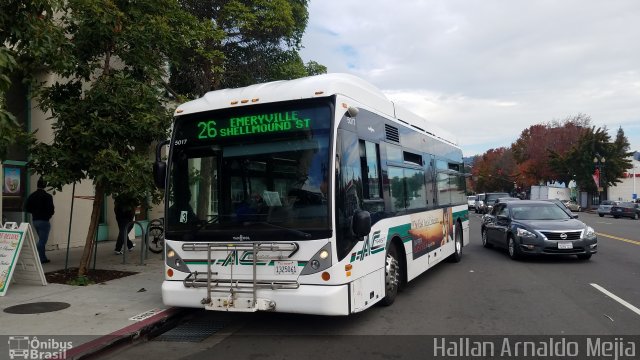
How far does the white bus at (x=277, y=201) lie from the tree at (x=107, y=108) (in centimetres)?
225

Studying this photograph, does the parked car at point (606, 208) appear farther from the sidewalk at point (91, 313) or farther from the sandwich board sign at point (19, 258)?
the sandwich board sign at point (19, 258)

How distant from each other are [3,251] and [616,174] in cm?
6345

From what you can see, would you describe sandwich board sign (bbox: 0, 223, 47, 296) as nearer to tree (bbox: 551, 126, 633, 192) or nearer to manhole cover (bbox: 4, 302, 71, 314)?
manhole cover (bbox: 4, 302, 71, 314)

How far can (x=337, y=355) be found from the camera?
17.9 ft

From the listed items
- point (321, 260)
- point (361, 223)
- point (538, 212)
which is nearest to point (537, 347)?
point (361, 223)

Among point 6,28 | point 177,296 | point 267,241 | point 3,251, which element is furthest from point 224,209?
point 3,251

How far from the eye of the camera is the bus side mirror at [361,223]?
5887mm

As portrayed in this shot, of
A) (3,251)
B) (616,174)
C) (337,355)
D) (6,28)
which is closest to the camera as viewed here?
(337,355)

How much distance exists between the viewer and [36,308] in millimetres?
7262

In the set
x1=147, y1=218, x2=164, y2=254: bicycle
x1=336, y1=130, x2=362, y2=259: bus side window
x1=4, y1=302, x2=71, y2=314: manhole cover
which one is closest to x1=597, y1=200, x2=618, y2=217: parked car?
x1=147, y1=218, x2=164, y2=254: bicycle

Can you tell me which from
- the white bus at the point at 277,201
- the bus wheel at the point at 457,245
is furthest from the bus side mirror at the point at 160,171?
the bus wheel at the point at 457,245

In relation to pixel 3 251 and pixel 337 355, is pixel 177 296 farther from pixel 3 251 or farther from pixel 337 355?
pixel 3 251

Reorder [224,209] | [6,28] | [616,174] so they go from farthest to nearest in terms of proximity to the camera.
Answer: [616,174]
[224,209]
[6,28]

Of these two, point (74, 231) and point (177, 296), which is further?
point (74, 231)
